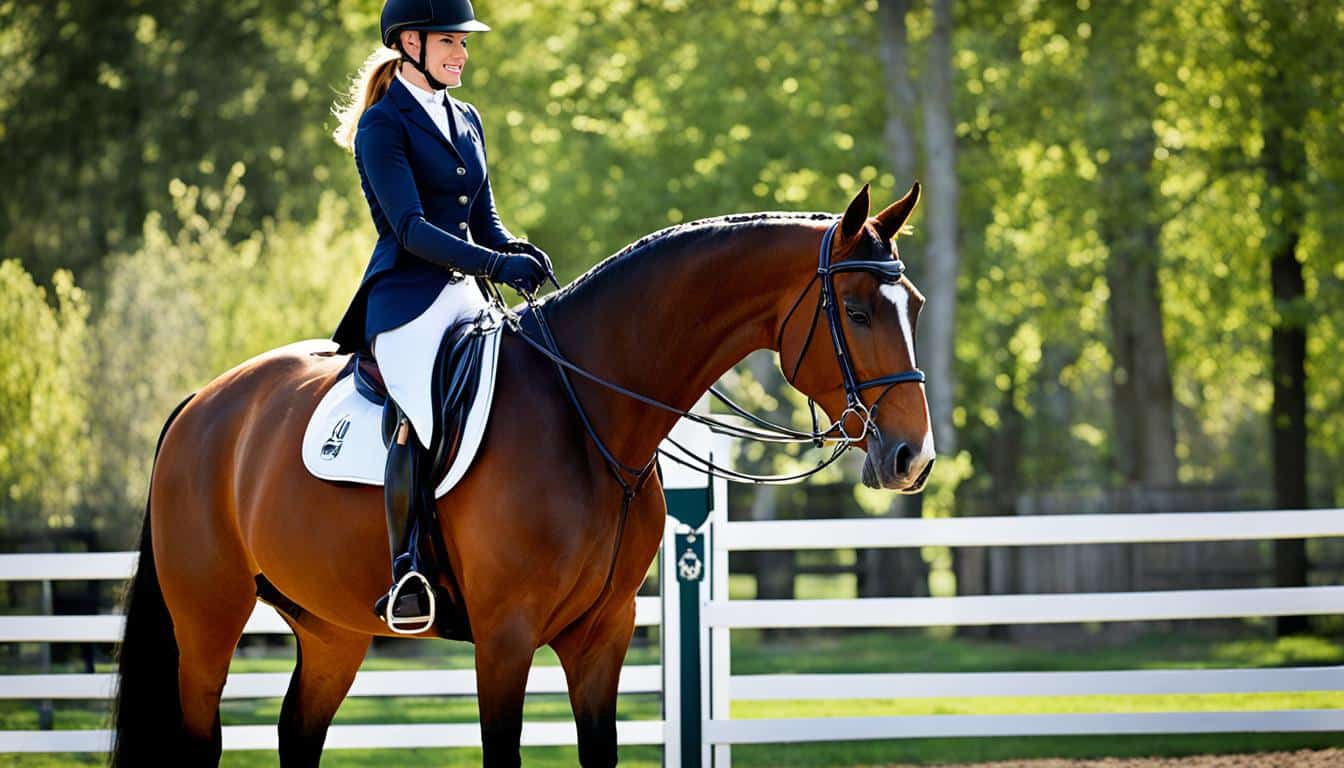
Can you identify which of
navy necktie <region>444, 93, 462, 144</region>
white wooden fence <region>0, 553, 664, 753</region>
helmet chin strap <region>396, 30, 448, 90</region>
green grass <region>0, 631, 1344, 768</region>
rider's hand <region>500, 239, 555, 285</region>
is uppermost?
helmet chin strap <region>396, 30, 448, 90</region>

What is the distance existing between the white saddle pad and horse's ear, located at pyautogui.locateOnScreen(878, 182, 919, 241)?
1.29m

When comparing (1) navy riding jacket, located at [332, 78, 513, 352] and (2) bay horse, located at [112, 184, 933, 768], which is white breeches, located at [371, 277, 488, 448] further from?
(2) bay horse, located at [112, 184, 933, 768]

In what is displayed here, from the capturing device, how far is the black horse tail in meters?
5.91

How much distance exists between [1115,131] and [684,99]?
576 centimetres

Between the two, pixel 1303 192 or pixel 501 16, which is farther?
pixel 501 16

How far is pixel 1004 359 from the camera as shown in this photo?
90.1ft

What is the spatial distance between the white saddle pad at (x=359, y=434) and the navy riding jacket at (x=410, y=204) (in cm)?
23

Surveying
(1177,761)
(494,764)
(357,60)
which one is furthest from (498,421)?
(357,60)

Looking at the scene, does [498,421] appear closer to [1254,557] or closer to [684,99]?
[1254,557]

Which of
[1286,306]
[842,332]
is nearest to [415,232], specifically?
[842,332]

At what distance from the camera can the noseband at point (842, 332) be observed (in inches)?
181

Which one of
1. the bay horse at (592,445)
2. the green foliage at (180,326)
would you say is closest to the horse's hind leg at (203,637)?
→ the bay horse at (592,445)

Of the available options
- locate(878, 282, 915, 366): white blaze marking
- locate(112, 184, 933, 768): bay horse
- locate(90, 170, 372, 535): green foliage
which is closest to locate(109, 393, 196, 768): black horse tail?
locate(112, 184, 933, 768): bay horse

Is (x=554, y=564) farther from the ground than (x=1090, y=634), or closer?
farther from the ground
